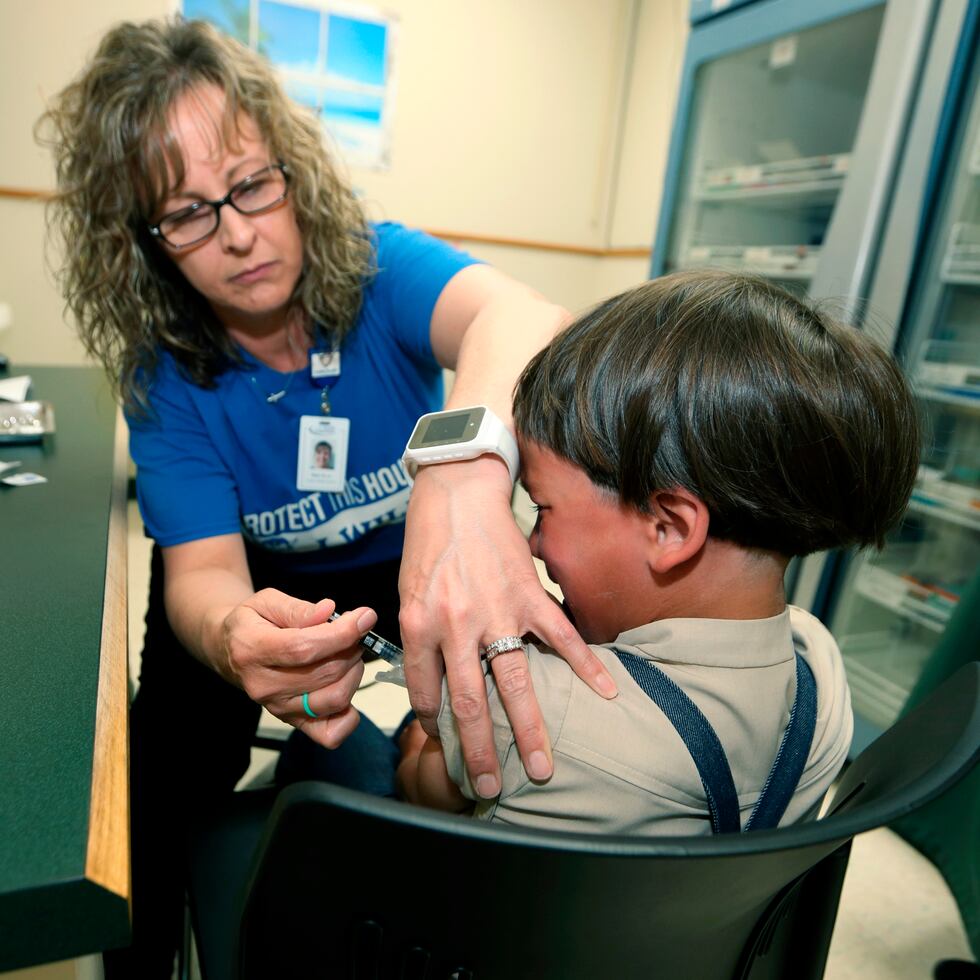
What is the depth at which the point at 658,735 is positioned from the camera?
54 centimetres

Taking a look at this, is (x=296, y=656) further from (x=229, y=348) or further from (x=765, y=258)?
(x=765, y=258)

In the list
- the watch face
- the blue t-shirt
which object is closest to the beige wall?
the blue t-shirt

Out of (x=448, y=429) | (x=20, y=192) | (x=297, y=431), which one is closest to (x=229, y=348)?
(x=297, y=431)

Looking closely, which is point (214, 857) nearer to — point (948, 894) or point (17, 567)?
point (17, 567)

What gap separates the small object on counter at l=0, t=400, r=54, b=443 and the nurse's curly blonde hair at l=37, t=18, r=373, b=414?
0.18m

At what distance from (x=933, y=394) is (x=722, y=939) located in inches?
70.0

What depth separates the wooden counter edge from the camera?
40 centimetres

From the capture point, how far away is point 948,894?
1566mm

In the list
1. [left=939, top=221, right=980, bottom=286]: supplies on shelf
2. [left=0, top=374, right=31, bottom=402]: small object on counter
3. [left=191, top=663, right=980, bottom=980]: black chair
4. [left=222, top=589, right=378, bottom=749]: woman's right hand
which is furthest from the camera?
[left=939, top=221, right=980, bottom=286]: supplies on shelf

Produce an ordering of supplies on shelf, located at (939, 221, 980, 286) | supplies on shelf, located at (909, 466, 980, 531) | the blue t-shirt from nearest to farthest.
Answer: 1. the blue t-shirt
2. supplies on shelf, located at (939, 221, 980, 286)
3. supplies on shelf, located at (909, 466, 980, 531)

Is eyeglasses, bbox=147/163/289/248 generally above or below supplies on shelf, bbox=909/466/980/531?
above

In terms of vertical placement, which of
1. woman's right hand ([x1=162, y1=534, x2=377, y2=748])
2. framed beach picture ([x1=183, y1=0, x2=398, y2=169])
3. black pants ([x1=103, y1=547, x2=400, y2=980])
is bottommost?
black pants ([x1=103, y1=547, x2=400, y2=980])

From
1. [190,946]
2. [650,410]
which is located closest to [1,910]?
[650,410]

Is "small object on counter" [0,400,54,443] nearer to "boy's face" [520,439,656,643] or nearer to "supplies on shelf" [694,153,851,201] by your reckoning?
"boy's face" [520,439,656,643]
